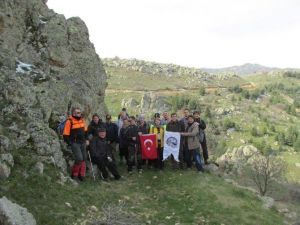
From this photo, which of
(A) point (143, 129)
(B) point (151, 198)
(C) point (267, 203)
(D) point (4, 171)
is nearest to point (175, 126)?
(A) point (143, 129)

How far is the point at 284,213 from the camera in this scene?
20156 millimetres

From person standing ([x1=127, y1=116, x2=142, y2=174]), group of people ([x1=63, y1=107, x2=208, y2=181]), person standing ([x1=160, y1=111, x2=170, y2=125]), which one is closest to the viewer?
group of people ([x1=63, y1=107, x2=208, y2=181])

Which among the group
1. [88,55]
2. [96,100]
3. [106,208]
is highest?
[88,55]

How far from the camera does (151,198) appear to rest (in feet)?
60.4

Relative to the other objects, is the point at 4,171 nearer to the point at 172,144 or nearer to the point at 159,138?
the point at 159,138

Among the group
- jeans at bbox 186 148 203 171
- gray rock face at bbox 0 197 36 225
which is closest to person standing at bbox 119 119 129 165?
jeans at bbox 186 148 203 171

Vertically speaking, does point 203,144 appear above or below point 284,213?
above

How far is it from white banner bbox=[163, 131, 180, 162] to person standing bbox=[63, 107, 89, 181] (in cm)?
575

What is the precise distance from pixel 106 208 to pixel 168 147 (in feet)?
25.6

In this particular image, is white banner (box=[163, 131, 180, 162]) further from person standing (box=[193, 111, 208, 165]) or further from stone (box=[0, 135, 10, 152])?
stone (box=[0, 135, 10, 152])

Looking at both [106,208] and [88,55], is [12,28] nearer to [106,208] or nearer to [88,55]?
[88,55]

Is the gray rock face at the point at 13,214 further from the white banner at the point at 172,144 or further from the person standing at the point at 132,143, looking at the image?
the white banner at the point at 172,144

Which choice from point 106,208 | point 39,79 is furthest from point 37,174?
point 39,79

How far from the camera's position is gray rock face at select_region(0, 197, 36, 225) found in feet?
39.4
